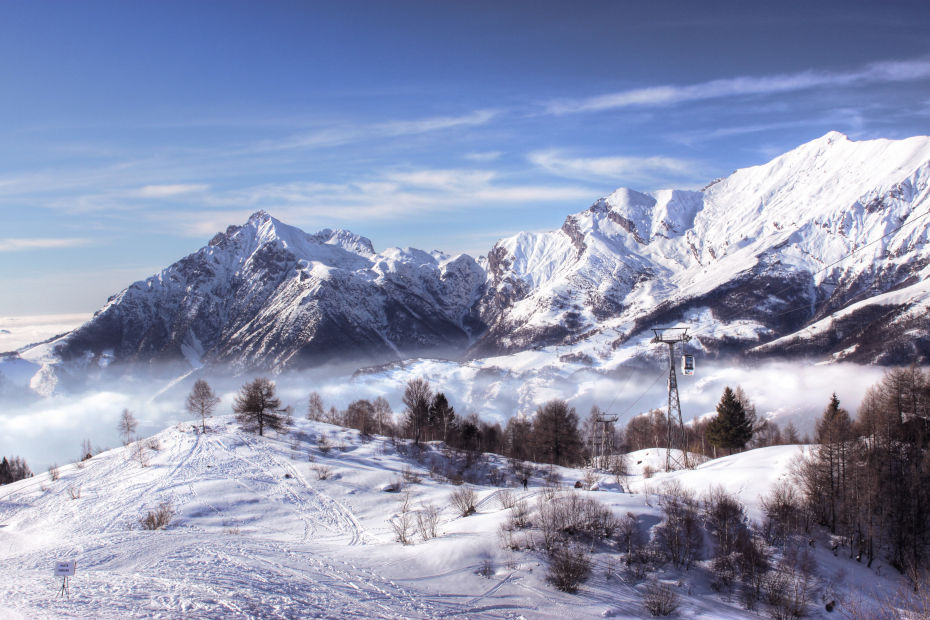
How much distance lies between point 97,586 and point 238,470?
39881 mm

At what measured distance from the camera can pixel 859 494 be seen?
37594mm

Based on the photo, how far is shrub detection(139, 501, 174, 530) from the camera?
42.2 m

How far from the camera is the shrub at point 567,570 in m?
25.8

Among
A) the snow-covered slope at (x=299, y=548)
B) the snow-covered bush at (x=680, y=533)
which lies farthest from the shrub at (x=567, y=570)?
the snow-covered bush at (x=680, y=533)

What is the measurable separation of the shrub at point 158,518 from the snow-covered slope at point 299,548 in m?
0.78

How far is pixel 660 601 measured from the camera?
25.0m

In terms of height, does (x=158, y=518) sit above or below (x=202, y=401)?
below

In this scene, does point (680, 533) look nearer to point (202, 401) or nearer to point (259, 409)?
point (259, 409)

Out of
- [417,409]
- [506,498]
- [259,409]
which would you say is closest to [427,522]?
[506,498]

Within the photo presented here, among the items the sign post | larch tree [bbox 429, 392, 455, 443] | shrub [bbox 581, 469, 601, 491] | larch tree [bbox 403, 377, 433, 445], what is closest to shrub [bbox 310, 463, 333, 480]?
shrub [bbox 581, 469, 601, 491]

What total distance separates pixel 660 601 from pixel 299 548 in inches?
797

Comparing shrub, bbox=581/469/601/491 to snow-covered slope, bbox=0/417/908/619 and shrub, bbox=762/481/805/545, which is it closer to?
snow-covered slope, bbox=0/417/908/619

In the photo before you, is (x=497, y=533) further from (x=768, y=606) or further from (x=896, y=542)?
(x=896, y=542)

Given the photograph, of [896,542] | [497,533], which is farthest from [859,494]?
[497,533]
